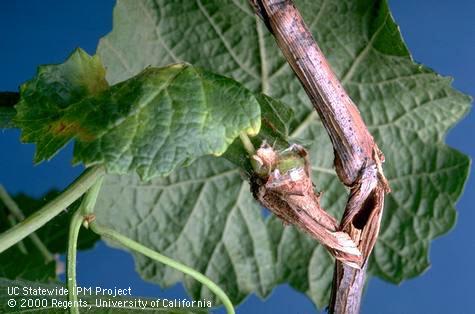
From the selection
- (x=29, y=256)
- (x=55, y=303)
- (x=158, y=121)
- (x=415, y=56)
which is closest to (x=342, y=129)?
(x=158, y=121)

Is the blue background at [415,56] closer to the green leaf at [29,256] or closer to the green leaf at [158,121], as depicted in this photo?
the green leaf at [29,256]

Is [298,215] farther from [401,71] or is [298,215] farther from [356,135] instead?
[401,71]

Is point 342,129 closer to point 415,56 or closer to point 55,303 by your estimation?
point 55,303

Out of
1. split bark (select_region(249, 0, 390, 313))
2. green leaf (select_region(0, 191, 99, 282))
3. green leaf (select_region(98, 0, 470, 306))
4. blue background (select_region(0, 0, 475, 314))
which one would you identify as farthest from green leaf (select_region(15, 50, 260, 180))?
blue background (select_region(0, 0, 475, 314))

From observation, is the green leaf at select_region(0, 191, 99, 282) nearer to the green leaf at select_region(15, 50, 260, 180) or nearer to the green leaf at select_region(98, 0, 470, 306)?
the green leaf at select_region(98, 0, 470, 306)

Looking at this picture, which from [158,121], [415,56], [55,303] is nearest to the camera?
[158,121]

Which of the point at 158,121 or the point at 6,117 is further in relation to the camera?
the point at 6,117
